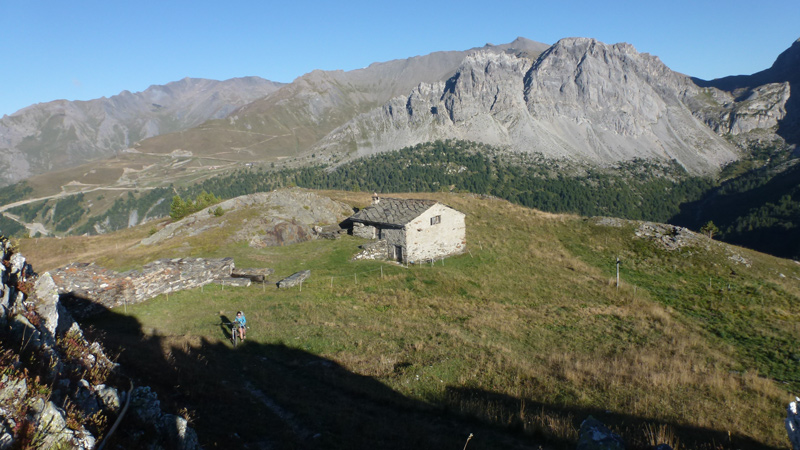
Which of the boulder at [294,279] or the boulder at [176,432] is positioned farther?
the boulder at [294,279]

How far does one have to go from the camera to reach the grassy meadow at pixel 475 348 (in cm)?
1294

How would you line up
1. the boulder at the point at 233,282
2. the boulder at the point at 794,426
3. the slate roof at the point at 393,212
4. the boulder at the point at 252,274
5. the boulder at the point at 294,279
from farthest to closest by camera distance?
the slate roof at the point at 393,212, the boulder at the point at 252,274, the boulder at the point at 294,279, the boulder at the point at 233,282, the boulder at the point at 794,426

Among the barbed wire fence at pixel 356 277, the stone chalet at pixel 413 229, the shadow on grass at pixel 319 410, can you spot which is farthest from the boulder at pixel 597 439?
the stone chalet at pixel 413 229

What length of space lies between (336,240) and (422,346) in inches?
1090

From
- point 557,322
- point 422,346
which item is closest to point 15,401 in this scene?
point 422,346

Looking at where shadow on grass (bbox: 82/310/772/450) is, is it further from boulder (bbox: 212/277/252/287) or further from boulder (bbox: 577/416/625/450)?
boulder (bbox: 212/277/252/287)

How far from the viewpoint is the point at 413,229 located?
140 feet

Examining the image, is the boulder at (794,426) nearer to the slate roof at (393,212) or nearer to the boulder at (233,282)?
the boulder at (233,282)

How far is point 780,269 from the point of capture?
45.1 m

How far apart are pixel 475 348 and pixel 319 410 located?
1035 centimetres

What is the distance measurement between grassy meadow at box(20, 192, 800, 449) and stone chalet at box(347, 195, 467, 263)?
240 centimetres

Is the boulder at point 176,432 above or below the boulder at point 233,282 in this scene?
above

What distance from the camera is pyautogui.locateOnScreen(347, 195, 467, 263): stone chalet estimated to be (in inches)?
1688

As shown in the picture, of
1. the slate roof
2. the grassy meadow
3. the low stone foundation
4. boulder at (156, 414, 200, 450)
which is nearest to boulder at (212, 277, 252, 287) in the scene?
the low stone foundation
